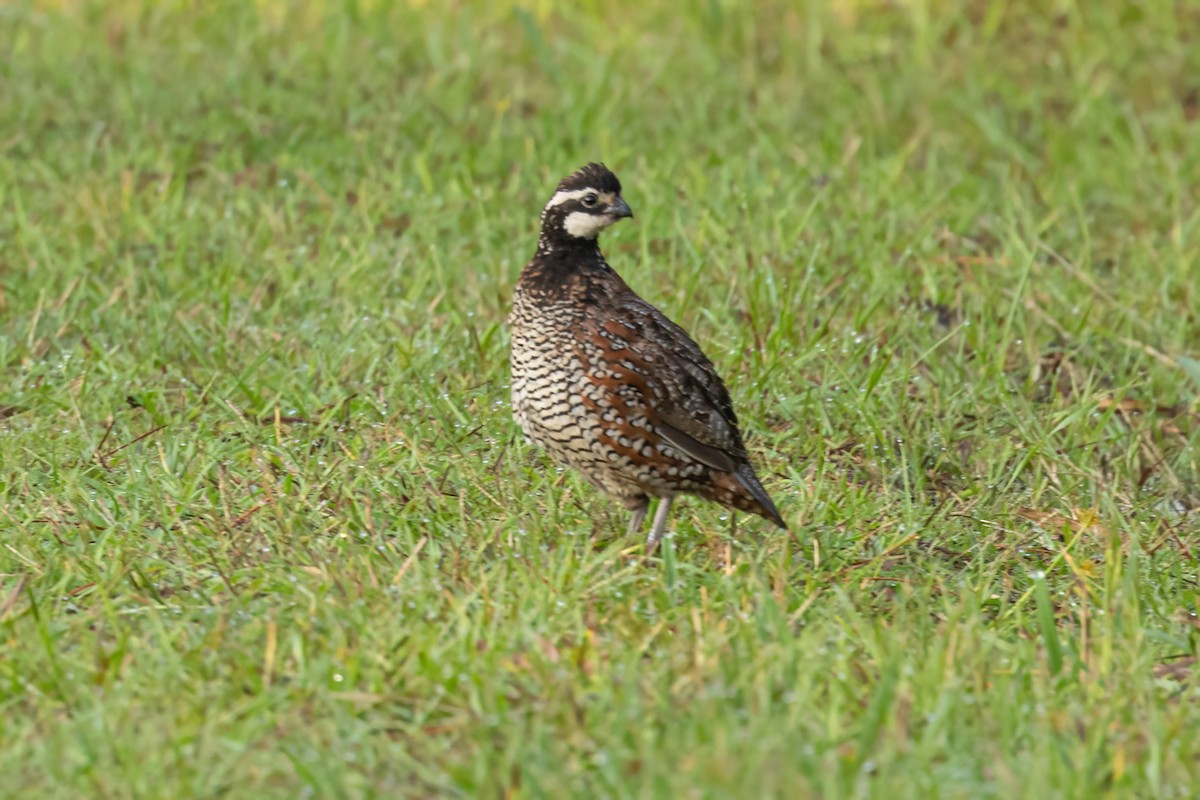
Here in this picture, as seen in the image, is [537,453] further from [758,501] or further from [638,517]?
[758,501]

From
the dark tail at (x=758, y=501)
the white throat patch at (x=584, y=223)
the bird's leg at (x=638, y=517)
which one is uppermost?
the white throat patch at (x=584, y=223)

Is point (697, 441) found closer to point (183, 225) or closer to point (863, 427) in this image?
point (863, 427)

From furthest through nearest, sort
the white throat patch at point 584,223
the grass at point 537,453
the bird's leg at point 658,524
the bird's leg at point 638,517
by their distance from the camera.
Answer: the white throat patch at point 584,223
the bird's leg at point 638,517
the bird's leg at point 658,524
the grass at point 537,453

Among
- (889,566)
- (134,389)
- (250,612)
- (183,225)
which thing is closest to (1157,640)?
(889,566)

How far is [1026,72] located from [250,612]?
261 inches

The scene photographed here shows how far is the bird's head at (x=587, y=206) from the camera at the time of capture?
5.53 meters

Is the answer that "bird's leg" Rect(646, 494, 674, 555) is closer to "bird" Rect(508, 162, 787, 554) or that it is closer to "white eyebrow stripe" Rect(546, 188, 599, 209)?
"bird" Rect(508, 162, 787, 554)

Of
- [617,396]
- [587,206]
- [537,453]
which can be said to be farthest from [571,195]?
[537,453]

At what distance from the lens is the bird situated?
204 inches

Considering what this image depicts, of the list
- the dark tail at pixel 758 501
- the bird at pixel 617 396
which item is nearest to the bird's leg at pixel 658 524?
the bird at pixel 617 396

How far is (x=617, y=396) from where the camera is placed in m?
5.20

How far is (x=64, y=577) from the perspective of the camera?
4.75 m

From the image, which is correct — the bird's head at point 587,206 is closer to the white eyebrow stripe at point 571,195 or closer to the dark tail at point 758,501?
the white eyebrow stripe at point 571,195

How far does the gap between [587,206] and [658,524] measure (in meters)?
0.98
